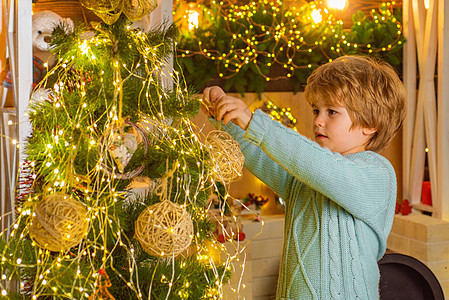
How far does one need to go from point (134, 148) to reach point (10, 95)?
0.97 m

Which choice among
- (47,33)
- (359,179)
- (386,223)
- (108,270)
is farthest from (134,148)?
(47,33)

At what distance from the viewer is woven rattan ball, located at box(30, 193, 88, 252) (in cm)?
93

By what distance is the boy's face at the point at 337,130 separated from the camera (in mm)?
1374

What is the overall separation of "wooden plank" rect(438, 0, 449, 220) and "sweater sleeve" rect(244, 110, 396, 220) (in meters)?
2.19

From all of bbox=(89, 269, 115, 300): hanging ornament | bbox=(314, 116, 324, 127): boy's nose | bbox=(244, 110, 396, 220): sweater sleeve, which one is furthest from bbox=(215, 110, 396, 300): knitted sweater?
bbox=(89, 269, 115, 300): hanging ornament

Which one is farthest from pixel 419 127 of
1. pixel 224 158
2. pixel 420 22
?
pixel 224 158

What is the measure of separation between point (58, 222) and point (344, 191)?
1.97 feet

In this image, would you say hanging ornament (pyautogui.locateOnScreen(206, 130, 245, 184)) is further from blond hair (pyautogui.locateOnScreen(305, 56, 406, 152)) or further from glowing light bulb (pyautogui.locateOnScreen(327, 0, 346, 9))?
glowing light bulb (pyautogui.locateOnScreen(327, 0, 346, 9))

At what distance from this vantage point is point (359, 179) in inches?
49.3

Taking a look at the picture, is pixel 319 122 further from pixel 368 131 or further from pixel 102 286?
pixel 102 286

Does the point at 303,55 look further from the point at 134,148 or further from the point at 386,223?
the point at 134,148

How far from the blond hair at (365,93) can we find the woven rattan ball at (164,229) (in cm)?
55

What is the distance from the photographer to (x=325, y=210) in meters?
1.35

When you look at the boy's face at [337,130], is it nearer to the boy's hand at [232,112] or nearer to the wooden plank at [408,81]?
the boy's hand at [232,112]
